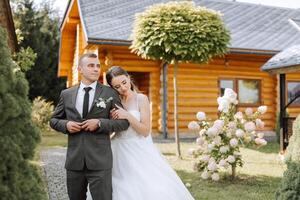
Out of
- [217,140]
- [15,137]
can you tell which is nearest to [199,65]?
[217,140]

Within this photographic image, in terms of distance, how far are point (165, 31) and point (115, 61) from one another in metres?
5.05

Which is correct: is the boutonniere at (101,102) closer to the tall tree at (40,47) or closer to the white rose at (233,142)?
the white rose at (233,142)

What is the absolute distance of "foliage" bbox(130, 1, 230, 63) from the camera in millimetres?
9086

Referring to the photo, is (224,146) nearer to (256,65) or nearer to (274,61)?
(274,61)

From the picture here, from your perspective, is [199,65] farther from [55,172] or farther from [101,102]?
[101,102]

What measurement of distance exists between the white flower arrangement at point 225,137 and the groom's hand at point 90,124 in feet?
12.6

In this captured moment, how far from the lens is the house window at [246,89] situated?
15.6m

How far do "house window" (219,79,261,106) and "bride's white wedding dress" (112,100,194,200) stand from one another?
1161cm

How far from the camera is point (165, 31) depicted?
9.11 m

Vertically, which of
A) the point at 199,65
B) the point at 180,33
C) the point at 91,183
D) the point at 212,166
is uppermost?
the point at 180,33

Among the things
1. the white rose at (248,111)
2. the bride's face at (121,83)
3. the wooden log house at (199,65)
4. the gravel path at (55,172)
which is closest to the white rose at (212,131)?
the white rose at (248,111)

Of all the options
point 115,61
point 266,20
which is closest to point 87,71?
point 115,61

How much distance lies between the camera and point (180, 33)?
912 centimetres

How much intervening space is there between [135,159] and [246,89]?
1240cm
